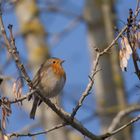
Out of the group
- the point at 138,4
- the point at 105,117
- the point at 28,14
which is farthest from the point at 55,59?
the point at 28,14

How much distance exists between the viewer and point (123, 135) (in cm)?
826

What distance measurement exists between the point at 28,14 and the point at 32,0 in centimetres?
28

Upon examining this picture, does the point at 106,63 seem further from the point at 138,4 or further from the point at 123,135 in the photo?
the point at 138,4

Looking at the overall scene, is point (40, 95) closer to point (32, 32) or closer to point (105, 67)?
point (105, 67)

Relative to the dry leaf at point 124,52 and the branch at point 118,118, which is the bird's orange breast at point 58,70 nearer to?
the branch at point 118,118

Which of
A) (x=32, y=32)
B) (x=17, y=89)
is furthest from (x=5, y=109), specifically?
(x=32, y=32)

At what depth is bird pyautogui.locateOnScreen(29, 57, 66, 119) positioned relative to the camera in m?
5.18

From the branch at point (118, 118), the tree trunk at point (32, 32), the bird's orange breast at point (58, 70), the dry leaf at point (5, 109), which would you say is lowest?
the branch at point (118, 118)

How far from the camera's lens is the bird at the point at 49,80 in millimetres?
5184

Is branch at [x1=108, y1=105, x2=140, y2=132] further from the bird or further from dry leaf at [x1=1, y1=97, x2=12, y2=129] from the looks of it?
dry leaf at [x1=1, y1=97, x2=12, y2=129]

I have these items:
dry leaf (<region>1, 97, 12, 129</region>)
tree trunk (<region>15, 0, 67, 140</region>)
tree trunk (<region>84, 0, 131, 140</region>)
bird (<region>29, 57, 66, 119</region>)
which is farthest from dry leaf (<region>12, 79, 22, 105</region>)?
tree trunk (<region>15, 0, 67, 140</region>)

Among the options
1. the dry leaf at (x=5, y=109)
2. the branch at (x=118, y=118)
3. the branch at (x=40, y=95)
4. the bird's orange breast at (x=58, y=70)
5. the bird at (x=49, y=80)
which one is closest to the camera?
the branch at (x=40, y=95)

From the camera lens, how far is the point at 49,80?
536cm

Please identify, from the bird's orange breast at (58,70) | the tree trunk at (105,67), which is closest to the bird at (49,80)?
the bird's orange breast at (58,70)
